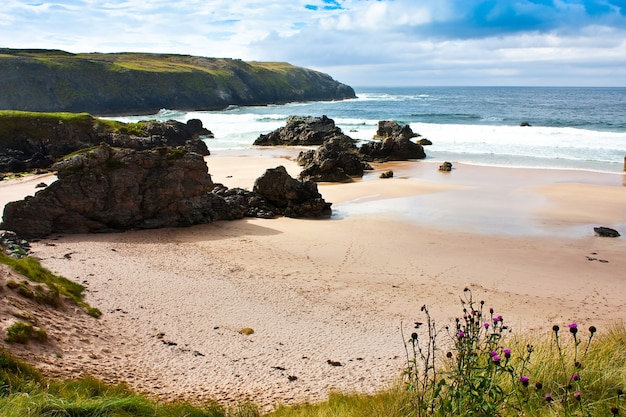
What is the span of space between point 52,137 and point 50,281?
87.7 ft

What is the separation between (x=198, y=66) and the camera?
11531 cm

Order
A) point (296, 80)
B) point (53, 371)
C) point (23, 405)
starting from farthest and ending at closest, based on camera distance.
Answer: point (296, 80) → point (53, 371) → point (23, 405)

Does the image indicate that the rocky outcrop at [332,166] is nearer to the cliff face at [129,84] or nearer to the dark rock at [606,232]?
the dark rock at [606,232]

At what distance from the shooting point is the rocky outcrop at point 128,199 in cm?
1695

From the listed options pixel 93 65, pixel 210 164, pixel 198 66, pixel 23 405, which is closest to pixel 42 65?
pixel 93 65

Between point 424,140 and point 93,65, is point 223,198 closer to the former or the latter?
point 424,140

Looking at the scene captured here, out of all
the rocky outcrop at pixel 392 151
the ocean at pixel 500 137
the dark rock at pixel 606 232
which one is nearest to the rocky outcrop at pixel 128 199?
the dark rock at pixel 606 232

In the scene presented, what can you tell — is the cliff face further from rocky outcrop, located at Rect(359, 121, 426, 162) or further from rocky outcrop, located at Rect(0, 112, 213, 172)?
rocky outcrop, located at Rect(359, 121, 426, 162)

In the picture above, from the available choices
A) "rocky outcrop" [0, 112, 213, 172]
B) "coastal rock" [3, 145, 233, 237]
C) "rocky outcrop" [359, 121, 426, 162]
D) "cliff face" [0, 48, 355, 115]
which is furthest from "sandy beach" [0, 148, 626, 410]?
"cliff face" [0, 48, 355, 115]

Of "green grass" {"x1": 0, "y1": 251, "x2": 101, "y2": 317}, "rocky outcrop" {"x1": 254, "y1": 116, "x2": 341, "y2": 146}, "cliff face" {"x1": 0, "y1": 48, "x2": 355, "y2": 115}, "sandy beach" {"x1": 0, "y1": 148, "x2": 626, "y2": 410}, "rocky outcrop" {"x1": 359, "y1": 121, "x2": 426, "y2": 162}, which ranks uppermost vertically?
"cliff face" {"x1": 0, "y1": 48, "x2": 355, "y2": 115}

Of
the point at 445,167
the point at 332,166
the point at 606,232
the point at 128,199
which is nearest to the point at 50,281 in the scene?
the point at 128,199

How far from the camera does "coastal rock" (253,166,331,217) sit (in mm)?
20797

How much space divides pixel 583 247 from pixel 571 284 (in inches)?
149

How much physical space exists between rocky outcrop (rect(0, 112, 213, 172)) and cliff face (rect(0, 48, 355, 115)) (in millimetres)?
45617
